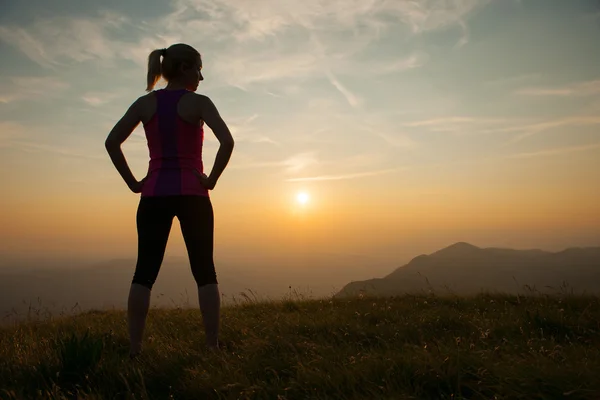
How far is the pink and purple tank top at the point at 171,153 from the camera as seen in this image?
3926mm

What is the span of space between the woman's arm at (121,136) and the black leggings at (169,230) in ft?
1.17

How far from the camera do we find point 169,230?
13.5ft

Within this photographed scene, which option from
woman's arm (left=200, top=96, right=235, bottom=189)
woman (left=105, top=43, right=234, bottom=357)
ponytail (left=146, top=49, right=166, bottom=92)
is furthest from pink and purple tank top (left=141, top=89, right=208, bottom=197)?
ponytail (left=146, top=49, right=166, bottom=92)

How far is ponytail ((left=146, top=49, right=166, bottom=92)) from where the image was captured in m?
4.12

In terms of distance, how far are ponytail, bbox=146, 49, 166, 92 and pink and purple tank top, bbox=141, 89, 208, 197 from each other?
0.28 meters

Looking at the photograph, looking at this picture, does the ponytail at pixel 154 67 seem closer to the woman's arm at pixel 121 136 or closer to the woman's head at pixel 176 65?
the woman's head at pixel 176 65

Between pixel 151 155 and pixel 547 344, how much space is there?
13.6ft

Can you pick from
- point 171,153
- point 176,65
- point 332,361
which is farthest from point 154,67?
point 332,361

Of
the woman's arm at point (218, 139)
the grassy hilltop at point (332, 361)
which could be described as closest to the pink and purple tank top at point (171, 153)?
the woman's arm at point (218, 139)

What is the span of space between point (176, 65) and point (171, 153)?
904 millimetres

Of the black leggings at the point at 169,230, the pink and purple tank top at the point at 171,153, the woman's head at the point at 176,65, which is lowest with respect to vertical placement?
the black leggings at the point at 169,230

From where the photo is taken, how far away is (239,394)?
9.18ft

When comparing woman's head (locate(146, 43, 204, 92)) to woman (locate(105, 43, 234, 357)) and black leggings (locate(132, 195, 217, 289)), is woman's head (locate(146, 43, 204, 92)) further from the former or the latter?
black leggings (locate(132, 195, 217, 289))

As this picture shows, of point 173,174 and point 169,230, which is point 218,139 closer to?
point 173,174
